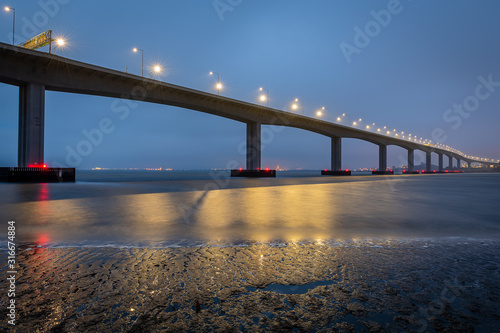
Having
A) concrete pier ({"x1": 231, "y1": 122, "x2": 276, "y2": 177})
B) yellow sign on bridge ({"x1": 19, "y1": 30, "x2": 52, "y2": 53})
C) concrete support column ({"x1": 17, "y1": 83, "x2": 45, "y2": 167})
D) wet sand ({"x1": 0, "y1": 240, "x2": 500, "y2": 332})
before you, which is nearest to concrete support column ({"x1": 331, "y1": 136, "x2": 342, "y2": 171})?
concrete pier ({"x1": 231, "y1": 122, "x2": 276, "y2": 177})

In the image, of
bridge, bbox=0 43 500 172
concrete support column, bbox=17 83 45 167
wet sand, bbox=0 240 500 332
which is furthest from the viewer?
concrete support column, bbox=17 83 45 167

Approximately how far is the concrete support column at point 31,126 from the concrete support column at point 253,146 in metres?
30.2

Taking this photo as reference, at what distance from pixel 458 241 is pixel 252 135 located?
44175 mm

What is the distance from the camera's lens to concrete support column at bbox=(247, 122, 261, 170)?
156 feet

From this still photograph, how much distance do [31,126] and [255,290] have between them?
31.3 metres

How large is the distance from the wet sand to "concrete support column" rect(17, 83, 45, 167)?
89.2 ft

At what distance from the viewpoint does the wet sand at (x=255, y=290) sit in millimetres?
2350

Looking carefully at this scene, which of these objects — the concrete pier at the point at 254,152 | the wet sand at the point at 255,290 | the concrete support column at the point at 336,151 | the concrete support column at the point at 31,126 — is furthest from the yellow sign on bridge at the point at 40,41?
the concrete support column at the point at 336,151

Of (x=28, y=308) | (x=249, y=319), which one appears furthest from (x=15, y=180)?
(x=249, y=319)

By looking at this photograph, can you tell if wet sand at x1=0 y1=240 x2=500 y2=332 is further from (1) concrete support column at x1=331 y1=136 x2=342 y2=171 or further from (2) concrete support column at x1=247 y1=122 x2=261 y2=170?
(1) concrete support column at x1=331 y1=136 x2=342 y2=171

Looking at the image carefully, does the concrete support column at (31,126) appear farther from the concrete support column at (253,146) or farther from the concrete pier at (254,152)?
the concrete support column at (253,146)

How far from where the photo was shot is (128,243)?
4.97 m

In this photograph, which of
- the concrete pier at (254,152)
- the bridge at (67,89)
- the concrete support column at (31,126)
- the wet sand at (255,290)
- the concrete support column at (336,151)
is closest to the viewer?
the wet sand at (255,290)

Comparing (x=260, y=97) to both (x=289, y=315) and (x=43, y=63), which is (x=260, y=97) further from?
(x=289, y=315)
